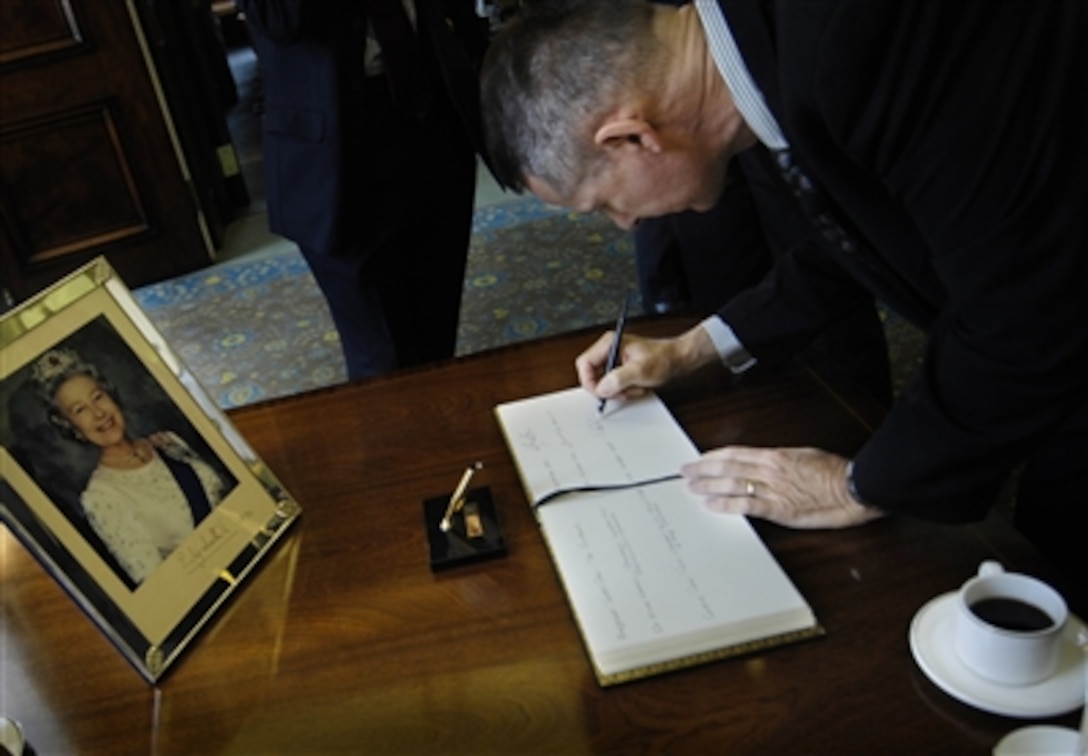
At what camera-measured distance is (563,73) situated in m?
0.88

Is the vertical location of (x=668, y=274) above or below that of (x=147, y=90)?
below

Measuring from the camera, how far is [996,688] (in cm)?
70

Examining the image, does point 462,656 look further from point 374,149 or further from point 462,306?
point 462,306

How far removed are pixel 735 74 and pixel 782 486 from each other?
0.37m


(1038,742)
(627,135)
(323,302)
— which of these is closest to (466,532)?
(627,135)

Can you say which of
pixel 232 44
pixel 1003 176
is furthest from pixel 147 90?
pixel 232 44

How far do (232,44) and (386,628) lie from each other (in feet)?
22.3

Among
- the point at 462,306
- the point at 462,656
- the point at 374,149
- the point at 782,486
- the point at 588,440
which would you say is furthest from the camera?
the point at 462,306

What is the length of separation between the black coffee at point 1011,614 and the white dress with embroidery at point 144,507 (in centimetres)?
65

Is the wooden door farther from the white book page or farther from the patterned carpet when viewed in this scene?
the white book page

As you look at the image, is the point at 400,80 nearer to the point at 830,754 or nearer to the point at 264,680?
the point at 264,680

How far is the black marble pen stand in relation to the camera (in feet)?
2.95

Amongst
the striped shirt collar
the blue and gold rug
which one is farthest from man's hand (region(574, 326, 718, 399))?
the blue and gold rug

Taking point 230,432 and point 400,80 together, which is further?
point 400,80
